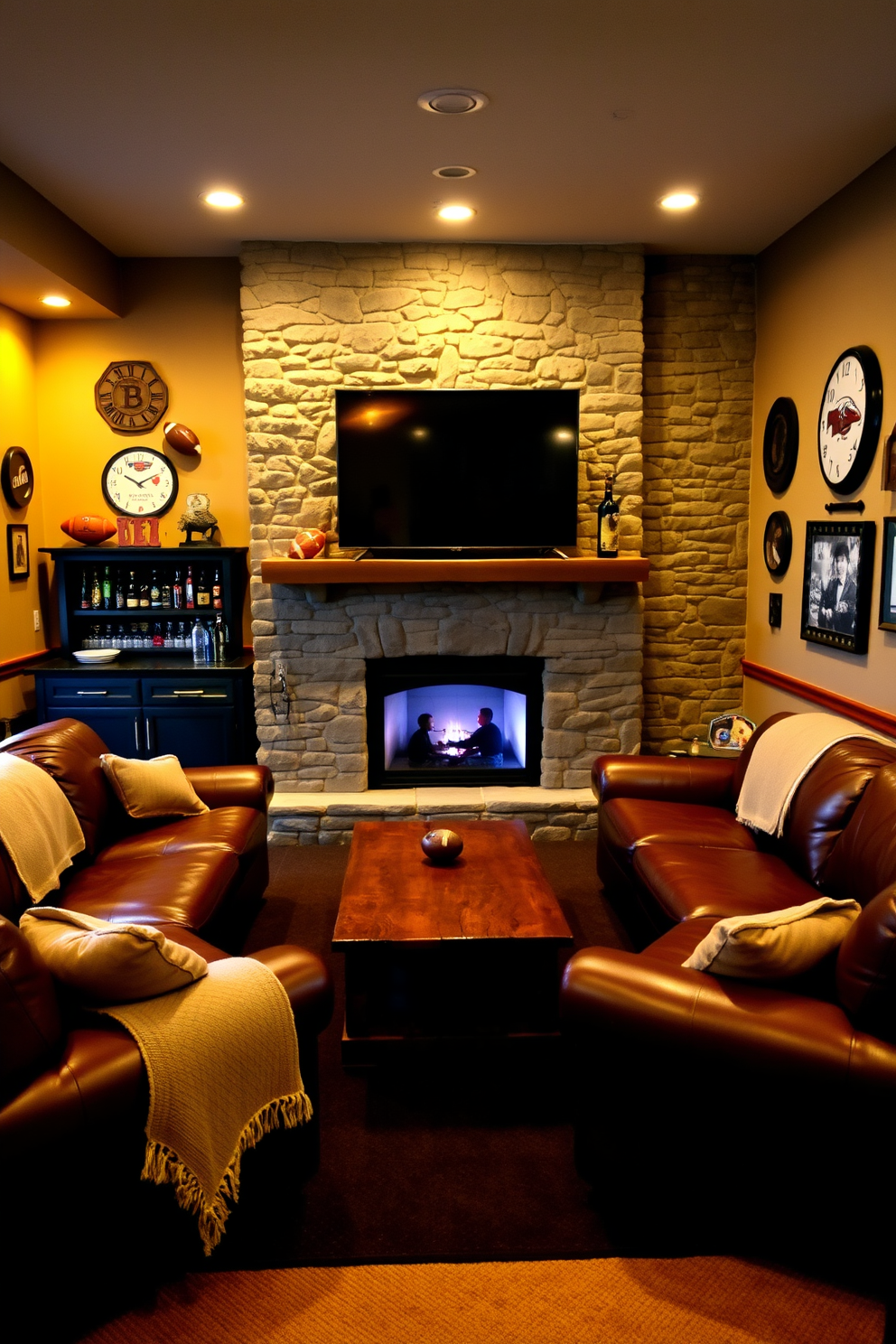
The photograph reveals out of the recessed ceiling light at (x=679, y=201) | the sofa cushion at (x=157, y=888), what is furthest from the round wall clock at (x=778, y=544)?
the sofa cushion at (x=157, y=888)

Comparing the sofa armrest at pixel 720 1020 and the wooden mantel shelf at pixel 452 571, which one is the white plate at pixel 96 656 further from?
the sofa armrest at pixel 720 1020

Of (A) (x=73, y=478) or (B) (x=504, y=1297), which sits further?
(A) (x=73, y=478)

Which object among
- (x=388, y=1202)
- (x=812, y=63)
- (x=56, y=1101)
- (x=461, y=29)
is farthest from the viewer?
(x=812, y=63)

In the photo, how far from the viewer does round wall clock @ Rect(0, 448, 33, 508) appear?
4.70 metres

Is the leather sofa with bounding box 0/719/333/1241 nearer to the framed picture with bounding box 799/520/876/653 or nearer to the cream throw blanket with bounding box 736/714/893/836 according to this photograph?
the cream throw blanket with bounding box 736/714/893/836

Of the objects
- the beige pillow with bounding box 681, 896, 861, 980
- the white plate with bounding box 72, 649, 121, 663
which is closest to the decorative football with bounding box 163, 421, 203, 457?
the white plate with bounding box 72, 649, 121, 663

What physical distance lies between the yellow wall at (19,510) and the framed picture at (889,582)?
4078 millimetres

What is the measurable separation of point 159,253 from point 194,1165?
4466 millimetres

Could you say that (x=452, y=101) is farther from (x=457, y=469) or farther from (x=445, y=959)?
(x=445, y=959)

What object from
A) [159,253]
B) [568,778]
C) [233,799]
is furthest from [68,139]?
[568,778]

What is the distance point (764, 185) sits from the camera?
3824 mm

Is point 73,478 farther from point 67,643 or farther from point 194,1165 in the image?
point 194,1165

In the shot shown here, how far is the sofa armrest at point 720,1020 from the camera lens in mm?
1854

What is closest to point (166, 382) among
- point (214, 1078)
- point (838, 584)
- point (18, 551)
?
point (18, 551)
